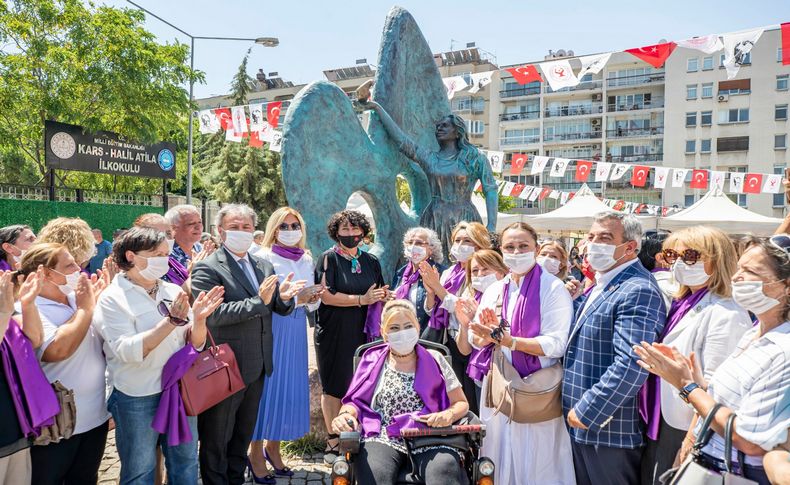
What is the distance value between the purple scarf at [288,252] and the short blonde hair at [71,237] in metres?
1.30

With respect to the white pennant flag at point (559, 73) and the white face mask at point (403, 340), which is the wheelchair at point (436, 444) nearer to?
the white face mask at point (403, 340)

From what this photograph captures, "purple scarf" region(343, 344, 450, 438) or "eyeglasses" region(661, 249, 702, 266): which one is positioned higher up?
"eyeglasses" region(661, 249, 702, 266)

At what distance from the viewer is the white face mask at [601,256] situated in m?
2.84

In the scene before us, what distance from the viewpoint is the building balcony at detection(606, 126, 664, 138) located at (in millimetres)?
40531

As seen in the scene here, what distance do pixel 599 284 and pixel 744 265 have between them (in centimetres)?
85

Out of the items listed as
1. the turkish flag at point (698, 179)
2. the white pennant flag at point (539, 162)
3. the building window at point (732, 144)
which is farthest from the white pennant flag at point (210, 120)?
the building window at point (732, 144)

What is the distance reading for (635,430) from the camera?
2678 mm

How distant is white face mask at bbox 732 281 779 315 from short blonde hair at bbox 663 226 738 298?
0.47m

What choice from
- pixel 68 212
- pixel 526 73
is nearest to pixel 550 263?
pixel 526 73

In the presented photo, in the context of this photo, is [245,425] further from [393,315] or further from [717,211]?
[717,211]

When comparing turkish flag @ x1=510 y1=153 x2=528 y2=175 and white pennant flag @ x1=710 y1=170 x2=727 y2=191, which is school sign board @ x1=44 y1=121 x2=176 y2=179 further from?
white pennant flag @ x1=710 y1=170 x2=727 y2=191

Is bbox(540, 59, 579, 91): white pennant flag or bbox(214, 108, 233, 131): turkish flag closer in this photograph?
bbox(540, 59, 579, 91): white pennant flag

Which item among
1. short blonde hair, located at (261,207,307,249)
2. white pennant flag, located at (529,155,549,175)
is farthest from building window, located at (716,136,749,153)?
short blonde hair, located at (261,207,307,249)

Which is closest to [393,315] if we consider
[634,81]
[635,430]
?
A: [635,430]
